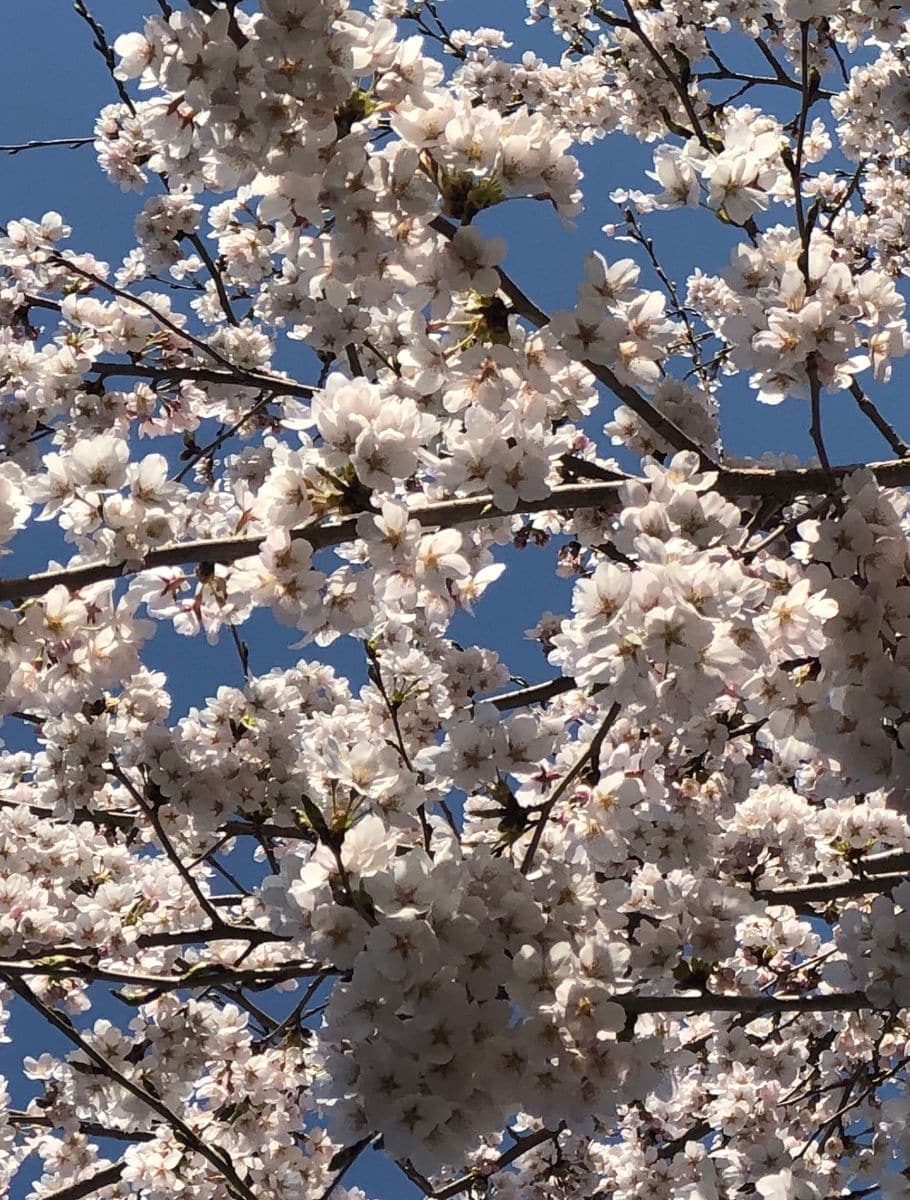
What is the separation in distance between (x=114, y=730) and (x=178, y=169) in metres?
1.88

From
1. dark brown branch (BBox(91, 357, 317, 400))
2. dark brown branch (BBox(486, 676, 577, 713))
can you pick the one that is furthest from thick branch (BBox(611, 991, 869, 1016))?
dark brown branch (BBox(91, 357, 317, 400))

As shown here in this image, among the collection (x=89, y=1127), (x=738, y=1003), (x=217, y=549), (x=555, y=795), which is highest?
(x=217, y=549)

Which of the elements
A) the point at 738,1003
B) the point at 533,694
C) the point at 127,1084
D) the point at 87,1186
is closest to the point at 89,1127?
the point at 87,1186

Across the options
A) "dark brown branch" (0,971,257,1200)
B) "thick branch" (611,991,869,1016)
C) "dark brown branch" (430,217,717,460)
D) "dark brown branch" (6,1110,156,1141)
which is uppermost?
"dark brown branch" (430,217,717,460)

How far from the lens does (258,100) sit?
2.41 m

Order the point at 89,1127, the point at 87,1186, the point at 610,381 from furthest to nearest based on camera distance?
the point at 89,1127 < the point at 87,1186 < the point at 610,381

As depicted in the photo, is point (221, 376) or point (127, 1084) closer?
point (127, 1084)

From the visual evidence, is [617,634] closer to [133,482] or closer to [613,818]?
[613,818]

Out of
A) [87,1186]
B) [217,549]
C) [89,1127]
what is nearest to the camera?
[217,549]

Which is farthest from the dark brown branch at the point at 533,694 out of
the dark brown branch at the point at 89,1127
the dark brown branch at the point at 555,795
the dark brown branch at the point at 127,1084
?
the dark brown branch at the point at 89,1127

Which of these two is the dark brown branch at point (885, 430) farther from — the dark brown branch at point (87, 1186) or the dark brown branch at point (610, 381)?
the dark brown branch at point (87, 1186)

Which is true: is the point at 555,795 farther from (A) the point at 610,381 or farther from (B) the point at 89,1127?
(B) the point at 89,1127

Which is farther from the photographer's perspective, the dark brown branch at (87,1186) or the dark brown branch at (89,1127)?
the dark brown branch at (89,1127)

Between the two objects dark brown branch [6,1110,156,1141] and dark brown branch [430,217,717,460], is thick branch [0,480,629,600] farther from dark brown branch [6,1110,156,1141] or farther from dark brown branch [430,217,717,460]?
dark brown branch [6,1110,156,1141]
